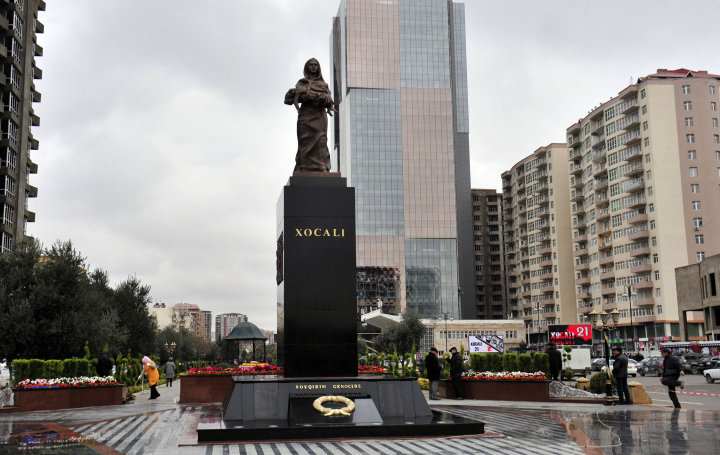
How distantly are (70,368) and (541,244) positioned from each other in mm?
105895

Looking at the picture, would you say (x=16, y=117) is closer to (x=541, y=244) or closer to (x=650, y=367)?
(x=650, y=367)

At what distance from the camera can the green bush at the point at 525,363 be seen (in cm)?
2477

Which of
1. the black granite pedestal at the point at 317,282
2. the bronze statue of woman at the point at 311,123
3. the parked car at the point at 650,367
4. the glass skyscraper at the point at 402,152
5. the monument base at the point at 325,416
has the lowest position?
the parked car at the point at 650,367

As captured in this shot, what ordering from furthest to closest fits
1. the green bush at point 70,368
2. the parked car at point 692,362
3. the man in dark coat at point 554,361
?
1. the parked car at point 692,362
2. the man in dark coat at point 554,361
3. the green bush at point 70,368

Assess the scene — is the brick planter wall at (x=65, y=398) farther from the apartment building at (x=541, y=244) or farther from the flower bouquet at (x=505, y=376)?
the apartment building at (x=541, y=244)

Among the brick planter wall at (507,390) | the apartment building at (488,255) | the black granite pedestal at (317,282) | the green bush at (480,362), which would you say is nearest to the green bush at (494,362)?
the green bush at (480,362)

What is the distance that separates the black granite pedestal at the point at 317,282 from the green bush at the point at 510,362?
9.75 m

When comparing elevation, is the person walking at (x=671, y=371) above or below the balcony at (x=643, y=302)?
below

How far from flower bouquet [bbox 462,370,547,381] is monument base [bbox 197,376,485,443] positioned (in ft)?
28.3

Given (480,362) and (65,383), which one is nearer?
(65,383)

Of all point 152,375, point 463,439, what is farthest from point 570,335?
point 463,439

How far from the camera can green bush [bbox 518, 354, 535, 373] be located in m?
24.8

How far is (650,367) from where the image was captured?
56562mm

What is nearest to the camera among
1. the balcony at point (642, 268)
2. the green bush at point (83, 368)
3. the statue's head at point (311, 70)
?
the statue's head at point (311, 70)
